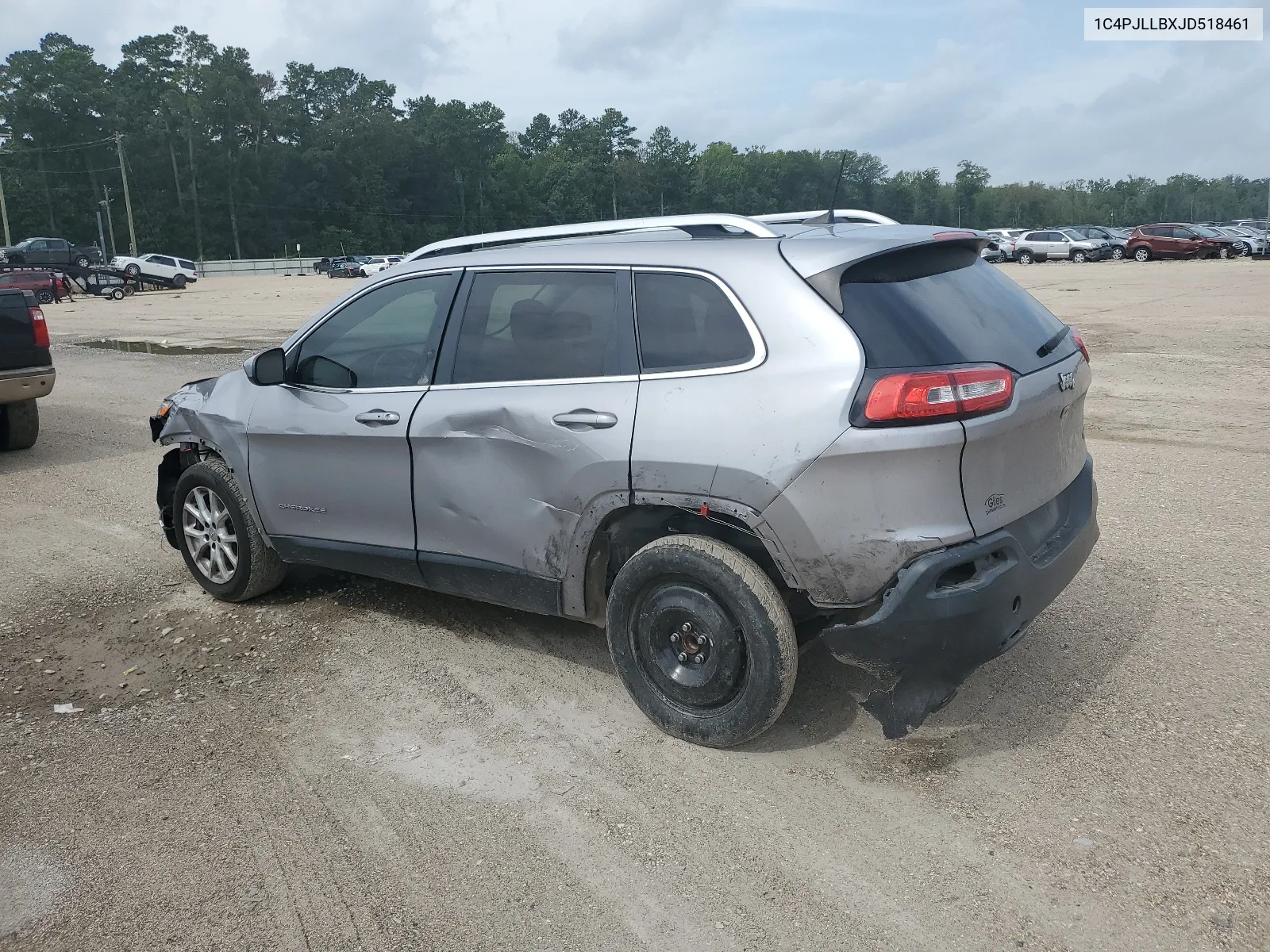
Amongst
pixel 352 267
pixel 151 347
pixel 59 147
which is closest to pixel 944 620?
pixel 151 347

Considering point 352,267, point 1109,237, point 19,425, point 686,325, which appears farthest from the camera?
point 352,267

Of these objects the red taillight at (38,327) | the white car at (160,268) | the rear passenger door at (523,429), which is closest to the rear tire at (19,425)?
the red taillight at (38,327)

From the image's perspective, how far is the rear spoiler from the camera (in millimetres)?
3484

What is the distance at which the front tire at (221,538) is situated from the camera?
525 centimetres

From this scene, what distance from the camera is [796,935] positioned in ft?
9.32

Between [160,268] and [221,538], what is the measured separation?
5492 centimetres

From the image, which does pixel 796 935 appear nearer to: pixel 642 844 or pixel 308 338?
pixel 642 844

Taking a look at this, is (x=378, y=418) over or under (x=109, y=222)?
under

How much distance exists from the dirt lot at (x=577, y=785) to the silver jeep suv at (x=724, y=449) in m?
0.38

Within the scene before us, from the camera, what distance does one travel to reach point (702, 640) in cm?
376

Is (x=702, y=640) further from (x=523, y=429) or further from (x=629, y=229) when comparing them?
(x=629, y=229)

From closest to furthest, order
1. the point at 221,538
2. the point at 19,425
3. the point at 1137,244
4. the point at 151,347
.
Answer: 1. the point at 221,538
2. the point at 19,425
3. the point at 151,347
4. the point at 1137,244

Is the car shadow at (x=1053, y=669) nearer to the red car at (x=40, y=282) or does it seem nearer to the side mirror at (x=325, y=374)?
the side mirror at (x=325, y=374)

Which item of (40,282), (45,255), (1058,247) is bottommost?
(1058,247)
